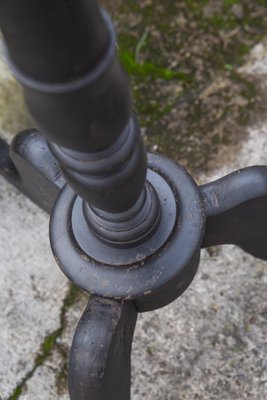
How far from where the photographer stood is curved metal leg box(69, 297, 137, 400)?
101 centimetres

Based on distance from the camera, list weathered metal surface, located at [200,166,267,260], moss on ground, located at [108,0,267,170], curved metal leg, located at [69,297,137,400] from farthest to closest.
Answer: moss on ground, located at [108,0,267,170]
weathered metal surface, located at [200,166,267,260]
curved metal leg, located at [69,297,137,400]

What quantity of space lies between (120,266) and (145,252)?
0.15ft

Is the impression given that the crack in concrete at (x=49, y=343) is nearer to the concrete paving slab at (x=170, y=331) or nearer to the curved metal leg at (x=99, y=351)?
the concrete paving slab at (x=170, y=331)

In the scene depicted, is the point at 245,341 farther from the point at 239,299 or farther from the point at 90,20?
the point at 90,20

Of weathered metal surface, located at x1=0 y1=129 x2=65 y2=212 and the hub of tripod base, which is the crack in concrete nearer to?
weathered metal surface, located at x1=0 y1=129 x2=65 y2=212

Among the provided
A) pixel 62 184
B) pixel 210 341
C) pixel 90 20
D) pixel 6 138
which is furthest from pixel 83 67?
pixel 6 138

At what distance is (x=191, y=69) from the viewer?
1633mm

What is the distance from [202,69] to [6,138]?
522mm

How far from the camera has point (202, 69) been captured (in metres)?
1.63

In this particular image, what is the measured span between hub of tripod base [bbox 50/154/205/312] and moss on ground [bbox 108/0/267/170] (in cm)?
40

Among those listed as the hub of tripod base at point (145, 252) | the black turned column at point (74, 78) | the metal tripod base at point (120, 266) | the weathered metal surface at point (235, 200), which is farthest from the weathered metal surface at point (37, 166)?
the black turned column at point (74, 78)

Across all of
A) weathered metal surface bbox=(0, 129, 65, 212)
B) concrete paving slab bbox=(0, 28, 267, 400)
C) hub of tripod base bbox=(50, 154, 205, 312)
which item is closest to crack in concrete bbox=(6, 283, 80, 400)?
concrete paving slab bbox=(0, 28, 267, 400)

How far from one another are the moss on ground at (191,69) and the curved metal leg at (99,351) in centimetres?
54

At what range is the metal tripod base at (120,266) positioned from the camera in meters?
1.02
